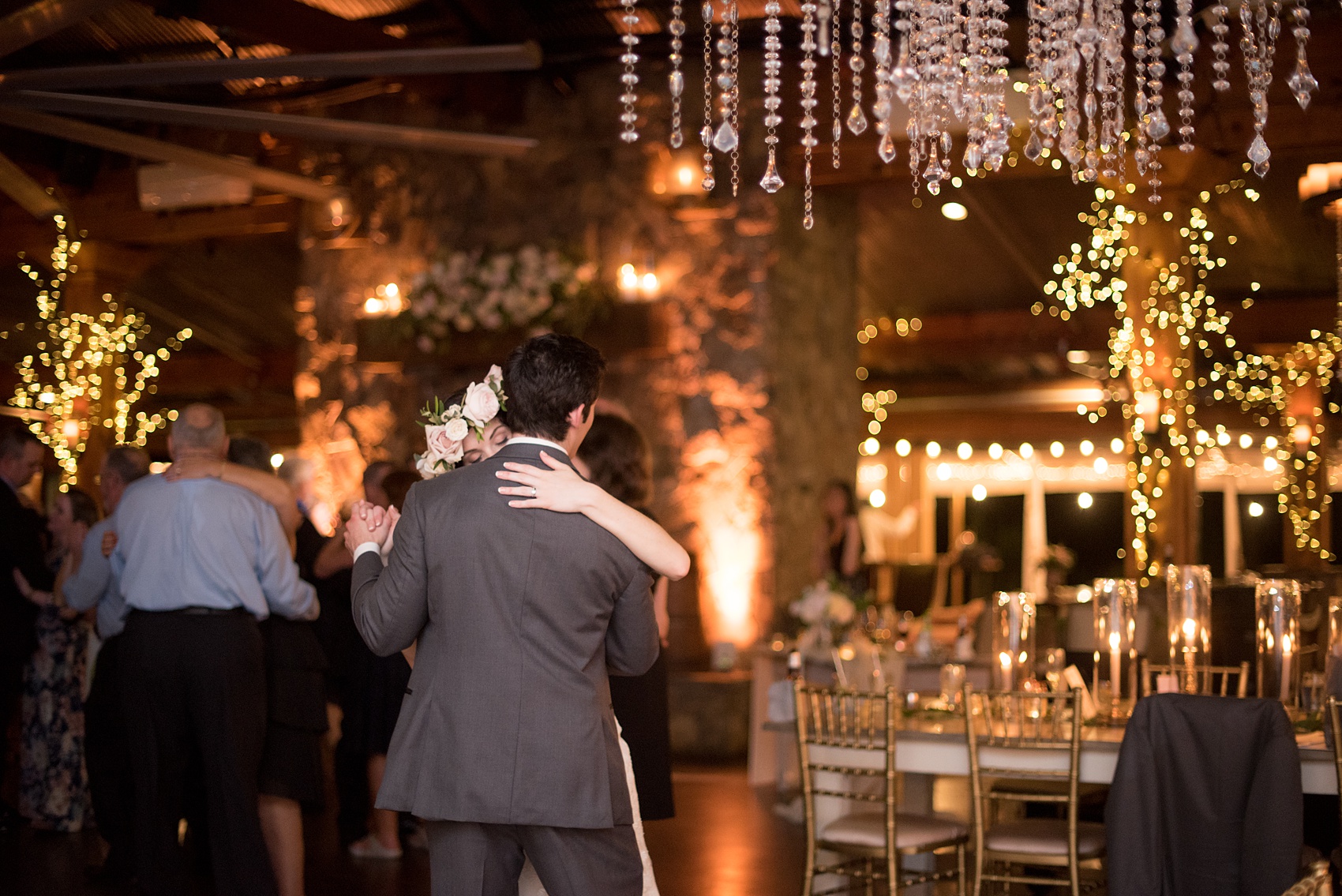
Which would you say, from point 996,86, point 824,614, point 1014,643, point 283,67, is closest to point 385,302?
point 824,614

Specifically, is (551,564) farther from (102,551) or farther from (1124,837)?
(102,551)

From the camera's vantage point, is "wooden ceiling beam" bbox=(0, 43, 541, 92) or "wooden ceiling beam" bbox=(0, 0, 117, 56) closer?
"wooden ceiling beam" bbox=(0, 0, 117, 56)

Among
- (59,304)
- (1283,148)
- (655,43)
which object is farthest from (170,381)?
(1283,148)

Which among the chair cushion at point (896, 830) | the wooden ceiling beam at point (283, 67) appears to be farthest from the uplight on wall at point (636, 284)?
the chair cushion at point (896, 830)

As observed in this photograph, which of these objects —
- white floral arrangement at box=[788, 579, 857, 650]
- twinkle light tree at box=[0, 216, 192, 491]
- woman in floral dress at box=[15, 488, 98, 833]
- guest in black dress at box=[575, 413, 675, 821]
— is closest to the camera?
guest in black dress at box=[575, 413, 675, 821]

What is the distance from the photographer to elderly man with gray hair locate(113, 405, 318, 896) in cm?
385

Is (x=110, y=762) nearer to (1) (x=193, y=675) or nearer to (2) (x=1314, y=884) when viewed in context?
(1) (x=193, y=675)

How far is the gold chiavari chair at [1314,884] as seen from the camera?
5.10 ft

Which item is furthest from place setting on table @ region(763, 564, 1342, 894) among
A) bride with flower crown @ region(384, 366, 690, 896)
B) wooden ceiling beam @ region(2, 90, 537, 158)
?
wooden ceiling beam @ region(2, 90, 537, 158)

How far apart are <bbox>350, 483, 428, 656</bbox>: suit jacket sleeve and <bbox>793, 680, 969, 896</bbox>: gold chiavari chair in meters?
1.88

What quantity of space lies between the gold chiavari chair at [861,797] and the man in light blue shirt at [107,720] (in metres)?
2.27

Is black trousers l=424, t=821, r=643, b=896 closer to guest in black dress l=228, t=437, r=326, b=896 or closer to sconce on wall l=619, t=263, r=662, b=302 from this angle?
guest in black dress l=228, t=437, r=326, b=896

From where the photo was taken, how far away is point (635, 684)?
3.48 m

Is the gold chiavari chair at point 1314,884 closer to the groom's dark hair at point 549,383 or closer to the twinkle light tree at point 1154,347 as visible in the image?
the groom's dark hair at point 549,383
